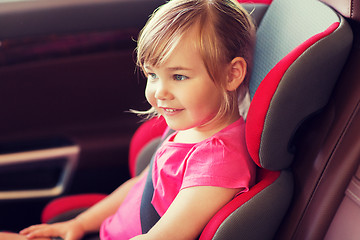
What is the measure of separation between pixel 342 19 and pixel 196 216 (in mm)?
469

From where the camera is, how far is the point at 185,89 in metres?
0.85

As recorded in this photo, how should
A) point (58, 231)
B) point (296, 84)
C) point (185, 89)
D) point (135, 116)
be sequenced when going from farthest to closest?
1. point (135, 116)
2. point (58, 231)
3. point (185, 89)
4. point (296, 84)

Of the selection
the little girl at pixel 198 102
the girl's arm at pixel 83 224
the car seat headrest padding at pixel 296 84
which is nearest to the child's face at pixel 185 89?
the little girl at pixel 198 102

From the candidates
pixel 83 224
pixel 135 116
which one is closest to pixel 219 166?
pixel 83 224

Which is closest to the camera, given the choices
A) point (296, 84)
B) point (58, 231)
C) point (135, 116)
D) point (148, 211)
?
point (296, 84)

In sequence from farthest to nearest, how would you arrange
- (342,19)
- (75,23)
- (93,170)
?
1. (93,170)
2. (75,23)
3. (342,19)

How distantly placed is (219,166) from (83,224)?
52 cm

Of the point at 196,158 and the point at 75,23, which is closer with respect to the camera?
the point at 196,158

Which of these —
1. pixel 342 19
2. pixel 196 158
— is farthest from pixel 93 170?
pixel 342 19

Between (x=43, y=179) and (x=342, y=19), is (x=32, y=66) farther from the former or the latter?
(x=342, y=19)

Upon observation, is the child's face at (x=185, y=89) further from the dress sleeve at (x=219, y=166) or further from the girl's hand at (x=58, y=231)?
the girl's hand at (x=58, y=231)

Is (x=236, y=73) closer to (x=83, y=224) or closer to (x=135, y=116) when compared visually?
(x=83, y=224)

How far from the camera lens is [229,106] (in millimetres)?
914

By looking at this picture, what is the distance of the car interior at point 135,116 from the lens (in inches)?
30.5
